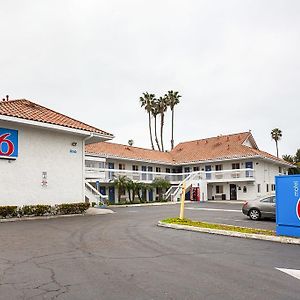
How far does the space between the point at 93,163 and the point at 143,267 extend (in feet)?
91.9

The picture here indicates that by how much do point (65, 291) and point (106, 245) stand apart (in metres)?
4.24

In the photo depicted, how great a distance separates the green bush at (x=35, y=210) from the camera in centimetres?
1747

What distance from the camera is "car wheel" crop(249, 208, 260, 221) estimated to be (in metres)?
Result: 18.3

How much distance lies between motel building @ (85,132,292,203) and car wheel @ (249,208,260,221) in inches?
768

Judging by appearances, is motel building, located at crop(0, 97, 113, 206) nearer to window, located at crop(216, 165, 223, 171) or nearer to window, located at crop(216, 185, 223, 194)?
window, located at crop(216, 185, 223, 194)

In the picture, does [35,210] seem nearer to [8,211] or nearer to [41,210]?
[41,210]

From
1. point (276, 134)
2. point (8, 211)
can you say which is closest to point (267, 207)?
point (8, 211)

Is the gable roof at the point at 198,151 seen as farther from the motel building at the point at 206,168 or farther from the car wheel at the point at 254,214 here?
the car wheel at the point at 254,214

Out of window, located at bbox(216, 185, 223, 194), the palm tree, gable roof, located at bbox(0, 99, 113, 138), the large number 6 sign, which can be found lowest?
window, located at bbox(216, 185, 223, 194)

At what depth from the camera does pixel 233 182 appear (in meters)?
43.6

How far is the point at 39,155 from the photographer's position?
19.3m

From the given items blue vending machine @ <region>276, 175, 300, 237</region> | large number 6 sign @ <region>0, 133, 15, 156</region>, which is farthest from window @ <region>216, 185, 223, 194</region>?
blue vending machine @ <region>276, 175, 300, 237</region>

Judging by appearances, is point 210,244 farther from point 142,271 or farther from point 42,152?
point 42,152

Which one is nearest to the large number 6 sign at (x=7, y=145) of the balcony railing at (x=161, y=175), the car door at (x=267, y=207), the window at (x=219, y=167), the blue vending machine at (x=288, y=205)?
the blue vending machine at (x=288, y=205)
